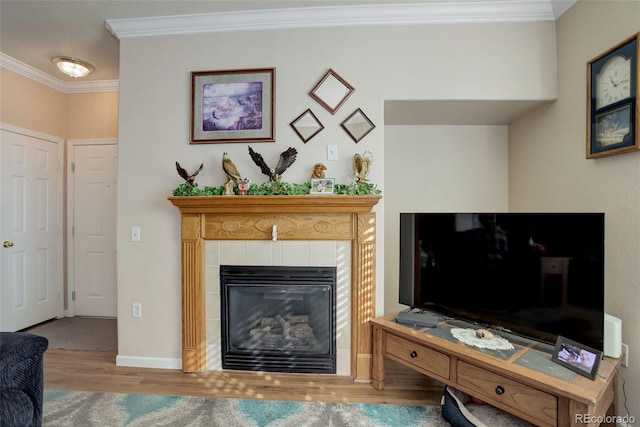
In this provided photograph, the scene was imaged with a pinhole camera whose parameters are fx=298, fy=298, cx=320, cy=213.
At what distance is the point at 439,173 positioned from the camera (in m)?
2.83

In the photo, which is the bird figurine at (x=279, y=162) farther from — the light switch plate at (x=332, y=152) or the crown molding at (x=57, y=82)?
the crown molding at (x=57, y=82)

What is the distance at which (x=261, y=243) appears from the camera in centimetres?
229

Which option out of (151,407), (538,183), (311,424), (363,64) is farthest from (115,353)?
(538,183)

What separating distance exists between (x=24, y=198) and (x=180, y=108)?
2.25 metres

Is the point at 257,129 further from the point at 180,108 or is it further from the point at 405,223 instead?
the point at 405,223

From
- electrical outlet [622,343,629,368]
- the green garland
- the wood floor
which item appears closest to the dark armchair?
the wood floor

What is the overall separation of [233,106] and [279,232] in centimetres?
106

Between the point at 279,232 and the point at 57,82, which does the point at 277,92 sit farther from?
the point at 57,82

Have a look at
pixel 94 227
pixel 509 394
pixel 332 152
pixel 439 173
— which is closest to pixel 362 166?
pixel 332 152

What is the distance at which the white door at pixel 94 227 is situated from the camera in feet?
11.4

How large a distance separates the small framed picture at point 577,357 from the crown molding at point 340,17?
2.20 m

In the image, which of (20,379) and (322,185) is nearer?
(20,379)

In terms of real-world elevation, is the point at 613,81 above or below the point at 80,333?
above

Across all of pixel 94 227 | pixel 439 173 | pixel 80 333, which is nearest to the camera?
pixel 439 173
